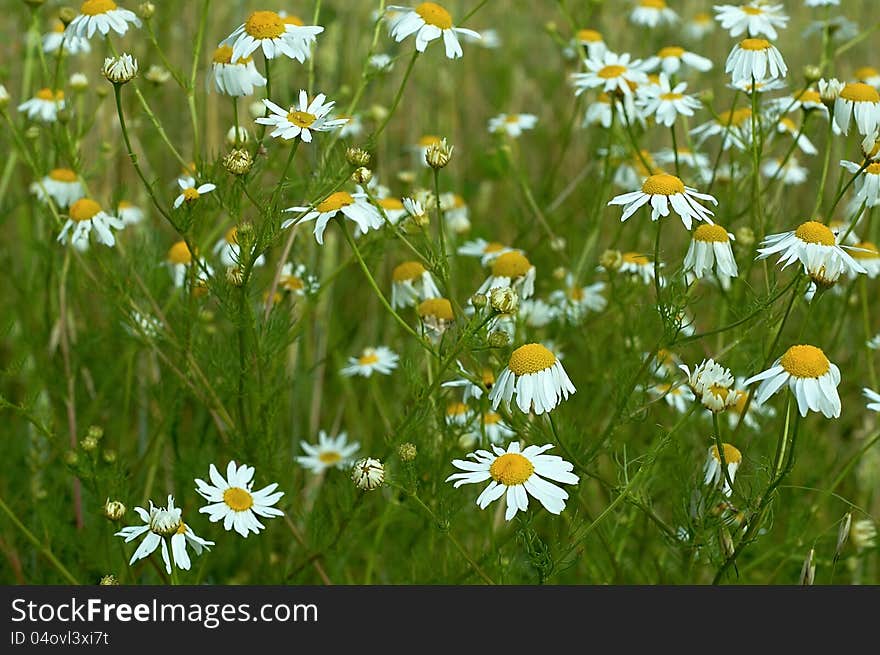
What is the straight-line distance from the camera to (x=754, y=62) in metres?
1.76

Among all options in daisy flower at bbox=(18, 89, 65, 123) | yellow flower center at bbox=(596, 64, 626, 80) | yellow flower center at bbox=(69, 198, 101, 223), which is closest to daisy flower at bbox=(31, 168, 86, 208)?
daisy flower at bbox=(18, 89, 65, 123)

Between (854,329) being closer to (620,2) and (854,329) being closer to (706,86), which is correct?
(706,86)

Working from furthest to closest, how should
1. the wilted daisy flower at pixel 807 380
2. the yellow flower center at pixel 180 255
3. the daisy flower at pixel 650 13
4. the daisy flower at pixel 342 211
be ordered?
the daisy flower at pixel 650 13, the yellow flower center at pixel 180 255, the daisy flower at pixel 342 211, the wilted daisy flower at pixel 807 380

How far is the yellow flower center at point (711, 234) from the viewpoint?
1476 mm

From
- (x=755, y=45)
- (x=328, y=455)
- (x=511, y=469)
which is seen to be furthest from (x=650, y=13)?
(x=511, y=469)

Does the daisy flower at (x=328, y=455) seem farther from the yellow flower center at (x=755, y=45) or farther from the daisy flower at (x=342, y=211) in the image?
the yellow flower center at (x=755, y=45)

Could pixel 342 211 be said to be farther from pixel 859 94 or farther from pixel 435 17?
pixel 859 94

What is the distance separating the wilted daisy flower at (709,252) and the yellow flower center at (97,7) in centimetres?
102

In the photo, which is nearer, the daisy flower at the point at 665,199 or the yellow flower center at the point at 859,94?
the daisy flower at the point at 665,199

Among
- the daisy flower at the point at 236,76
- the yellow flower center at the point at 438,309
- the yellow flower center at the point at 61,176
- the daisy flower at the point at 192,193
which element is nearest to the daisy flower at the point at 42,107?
the yellow flower center at the point at 61,176

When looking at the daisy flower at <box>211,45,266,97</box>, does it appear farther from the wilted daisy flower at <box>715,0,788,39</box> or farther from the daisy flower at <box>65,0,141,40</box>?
the wilted daisy flower at <box>715,0,788,39</box>

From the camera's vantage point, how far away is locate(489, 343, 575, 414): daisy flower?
136 cm
